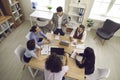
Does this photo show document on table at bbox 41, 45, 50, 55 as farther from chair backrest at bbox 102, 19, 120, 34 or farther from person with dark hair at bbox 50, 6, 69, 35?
chair backrest at bbox 102, 19, 120, 34

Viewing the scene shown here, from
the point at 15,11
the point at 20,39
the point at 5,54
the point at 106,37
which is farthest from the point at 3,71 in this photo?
the point at 106,37

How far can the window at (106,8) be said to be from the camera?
3651 millimetres

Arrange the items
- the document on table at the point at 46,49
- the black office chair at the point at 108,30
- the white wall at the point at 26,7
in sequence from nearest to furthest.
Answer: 1. the document on table at the point at 46,49
2. the black office chair at the point at 108,30
3. the white wall at the point at 26,7

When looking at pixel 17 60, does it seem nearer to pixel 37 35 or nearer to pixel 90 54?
pixel 37 35

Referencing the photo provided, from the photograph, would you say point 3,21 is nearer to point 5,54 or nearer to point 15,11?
point 15,11

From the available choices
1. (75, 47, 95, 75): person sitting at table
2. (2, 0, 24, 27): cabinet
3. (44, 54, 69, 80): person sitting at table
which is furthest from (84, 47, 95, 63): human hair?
(2, 0, 24, 27): cabinet

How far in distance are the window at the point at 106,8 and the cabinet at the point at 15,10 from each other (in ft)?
10.4

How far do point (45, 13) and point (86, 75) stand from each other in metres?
2.90

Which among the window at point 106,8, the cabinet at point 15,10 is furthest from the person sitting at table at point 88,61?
the cabinet at point 15,10

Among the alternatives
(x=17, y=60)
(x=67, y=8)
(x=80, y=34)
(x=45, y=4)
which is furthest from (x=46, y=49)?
(x=45, y=4)

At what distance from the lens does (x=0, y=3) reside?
3549 millimetres

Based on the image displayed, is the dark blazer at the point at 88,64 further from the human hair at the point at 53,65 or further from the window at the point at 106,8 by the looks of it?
the window at the point at 106,8

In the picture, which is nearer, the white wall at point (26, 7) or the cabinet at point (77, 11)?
the cabinet at point (77, 11)

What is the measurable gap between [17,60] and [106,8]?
3798 millimetres
